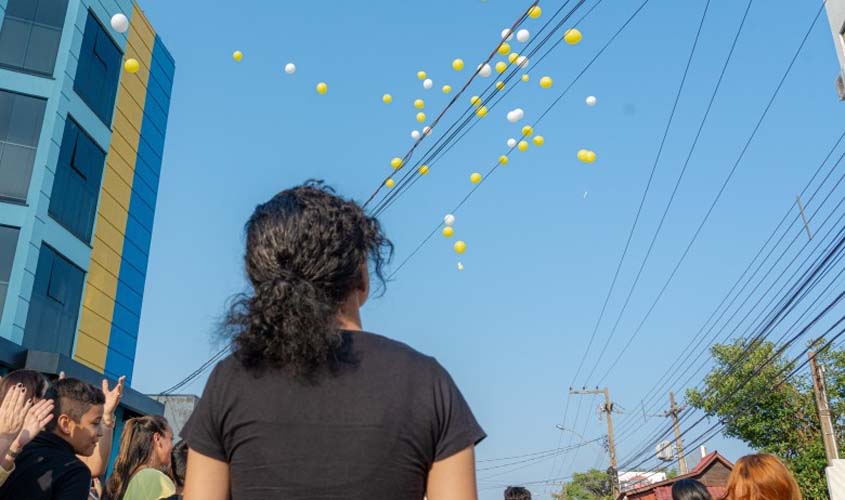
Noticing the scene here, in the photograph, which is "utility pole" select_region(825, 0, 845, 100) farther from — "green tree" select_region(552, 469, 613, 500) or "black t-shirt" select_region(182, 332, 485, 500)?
"green tree" select_region(552, 469, 613, 500)

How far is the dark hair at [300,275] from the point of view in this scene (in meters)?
1.59

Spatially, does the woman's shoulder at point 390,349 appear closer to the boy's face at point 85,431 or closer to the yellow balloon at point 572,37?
A: the boy's face at point 85,431

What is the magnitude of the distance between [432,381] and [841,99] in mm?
12012

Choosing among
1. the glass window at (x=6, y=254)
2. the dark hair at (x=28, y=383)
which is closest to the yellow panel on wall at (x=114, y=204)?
the glass window at (x=6, y=254)

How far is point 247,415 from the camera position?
1590 mm

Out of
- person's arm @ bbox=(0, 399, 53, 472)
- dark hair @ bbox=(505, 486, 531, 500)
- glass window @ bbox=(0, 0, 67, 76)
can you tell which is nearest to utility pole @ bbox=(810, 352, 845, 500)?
dark hair @ bbox=(505, 486, 531, 500)

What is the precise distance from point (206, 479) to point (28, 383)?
6.55ft

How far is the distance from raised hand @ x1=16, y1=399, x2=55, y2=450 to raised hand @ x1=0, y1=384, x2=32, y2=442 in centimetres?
2

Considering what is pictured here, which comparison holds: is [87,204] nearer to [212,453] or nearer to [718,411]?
[212,453]

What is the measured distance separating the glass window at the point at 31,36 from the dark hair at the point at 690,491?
51.6 feet

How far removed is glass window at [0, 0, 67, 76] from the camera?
1538 centimetres

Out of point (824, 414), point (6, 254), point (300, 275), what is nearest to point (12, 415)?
point (300, 275)

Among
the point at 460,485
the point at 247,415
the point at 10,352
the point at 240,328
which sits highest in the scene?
the point at 10,352

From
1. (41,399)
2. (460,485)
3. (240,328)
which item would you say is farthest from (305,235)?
(41,399)
